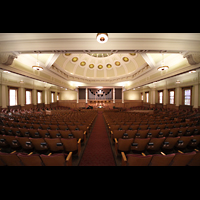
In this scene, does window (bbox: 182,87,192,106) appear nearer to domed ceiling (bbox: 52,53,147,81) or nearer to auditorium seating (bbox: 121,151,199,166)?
domed ceiling (bbox: 52,53,147,81)

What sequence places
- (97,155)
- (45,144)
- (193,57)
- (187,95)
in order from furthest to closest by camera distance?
(187,95)
(193,57)
(97,155)
(45,144)

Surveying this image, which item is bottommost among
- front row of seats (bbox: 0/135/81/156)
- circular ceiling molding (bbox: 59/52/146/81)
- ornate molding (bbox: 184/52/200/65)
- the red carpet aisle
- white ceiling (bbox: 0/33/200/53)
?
the red carpet aisle

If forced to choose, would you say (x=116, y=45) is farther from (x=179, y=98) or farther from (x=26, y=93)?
(x=26, y=93)

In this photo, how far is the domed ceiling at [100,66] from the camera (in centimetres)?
1792

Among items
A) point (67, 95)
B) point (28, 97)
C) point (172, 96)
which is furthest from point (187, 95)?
point (67, 95)

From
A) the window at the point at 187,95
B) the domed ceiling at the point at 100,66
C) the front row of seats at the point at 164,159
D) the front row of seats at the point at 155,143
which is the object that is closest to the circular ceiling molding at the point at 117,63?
the domed ceiling at the point at 100,66

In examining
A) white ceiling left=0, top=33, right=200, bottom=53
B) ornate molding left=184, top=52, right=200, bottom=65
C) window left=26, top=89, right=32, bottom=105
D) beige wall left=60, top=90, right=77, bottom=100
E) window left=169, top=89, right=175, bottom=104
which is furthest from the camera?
beige wall left=60, top=90, right=77, bottom=100

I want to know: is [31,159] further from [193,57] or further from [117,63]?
[117,63]

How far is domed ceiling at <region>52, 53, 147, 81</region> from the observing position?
58.8ft

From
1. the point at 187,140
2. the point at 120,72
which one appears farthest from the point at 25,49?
the point at 120,72

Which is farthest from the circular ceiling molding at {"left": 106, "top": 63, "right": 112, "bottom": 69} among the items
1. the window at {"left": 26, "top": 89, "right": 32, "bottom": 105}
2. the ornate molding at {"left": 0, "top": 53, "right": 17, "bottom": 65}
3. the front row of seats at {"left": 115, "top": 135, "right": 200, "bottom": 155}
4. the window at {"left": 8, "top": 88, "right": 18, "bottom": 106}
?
the front row of seats at {"left": 115, "top": 135, "right": 200, "bottom": 155}

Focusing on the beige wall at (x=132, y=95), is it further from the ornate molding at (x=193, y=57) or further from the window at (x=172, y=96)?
the ornate molding at (x=193, y=57)

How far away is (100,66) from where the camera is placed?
21.0 metres

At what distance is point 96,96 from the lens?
75.3ft
